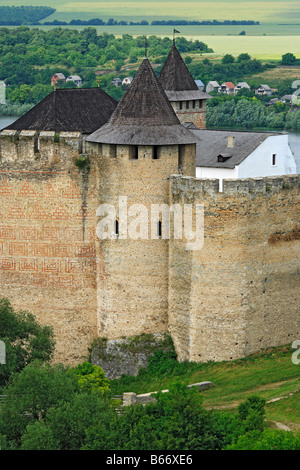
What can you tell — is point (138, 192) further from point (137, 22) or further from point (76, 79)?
point (137, 22)

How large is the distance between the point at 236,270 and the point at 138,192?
2.69 meters

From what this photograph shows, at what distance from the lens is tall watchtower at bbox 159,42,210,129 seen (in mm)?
39500

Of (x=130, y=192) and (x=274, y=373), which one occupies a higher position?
(x=130, y=192)

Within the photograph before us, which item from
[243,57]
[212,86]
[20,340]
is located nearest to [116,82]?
[212,86]

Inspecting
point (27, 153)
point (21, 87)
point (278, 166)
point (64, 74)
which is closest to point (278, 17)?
point (64, 74)

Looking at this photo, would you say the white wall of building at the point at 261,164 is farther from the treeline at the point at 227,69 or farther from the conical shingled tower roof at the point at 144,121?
the treeline at the point at 227,69

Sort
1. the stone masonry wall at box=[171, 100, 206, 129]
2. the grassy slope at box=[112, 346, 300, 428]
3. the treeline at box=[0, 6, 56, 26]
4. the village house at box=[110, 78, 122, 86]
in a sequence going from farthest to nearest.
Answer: the treeline at box=[0, 6, 56, 26] → the village house at box=[110, 78, 122, 86] → the stone masonry wall at box=[171, 100, 206, 129] → the grassy slope at box=[112, 346, 300, 428]

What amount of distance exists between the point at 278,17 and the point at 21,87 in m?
46.5

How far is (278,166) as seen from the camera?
1458 inches

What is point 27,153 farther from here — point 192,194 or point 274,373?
point 274,373

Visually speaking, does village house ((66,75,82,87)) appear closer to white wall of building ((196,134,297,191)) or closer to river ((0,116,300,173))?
river ((0,116,300,173))

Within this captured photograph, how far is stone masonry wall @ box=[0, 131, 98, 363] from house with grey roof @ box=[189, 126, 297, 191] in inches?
477

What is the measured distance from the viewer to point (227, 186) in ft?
73.7

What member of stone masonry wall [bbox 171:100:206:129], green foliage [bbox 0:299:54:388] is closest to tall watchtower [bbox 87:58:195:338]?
green foliage [bbox 0:299:54:388]
